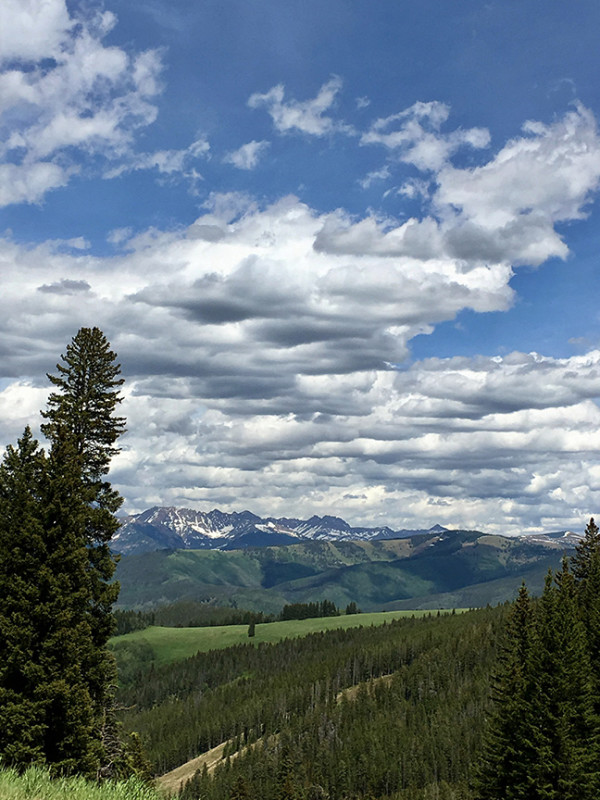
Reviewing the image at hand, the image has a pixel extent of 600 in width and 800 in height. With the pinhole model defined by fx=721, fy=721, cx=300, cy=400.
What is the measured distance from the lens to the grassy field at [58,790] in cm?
1180

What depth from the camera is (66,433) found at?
33.4m

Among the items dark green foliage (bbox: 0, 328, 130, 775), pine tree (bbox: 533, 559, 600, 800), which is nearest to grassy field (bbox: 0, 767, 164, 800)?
dark green foliage (bbox: 0, 328, 130, 775)

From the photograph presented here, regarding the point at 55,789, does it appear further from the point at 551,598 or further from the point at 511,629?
the point at 511,629

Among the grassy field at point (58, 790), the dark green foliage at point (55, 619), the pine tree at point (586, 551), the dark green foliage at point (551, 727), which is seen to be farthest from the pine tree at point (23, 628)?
the pine tree at point (586, 551)

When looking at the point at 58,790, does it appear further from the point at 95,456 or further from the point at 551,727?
the point at 551,727

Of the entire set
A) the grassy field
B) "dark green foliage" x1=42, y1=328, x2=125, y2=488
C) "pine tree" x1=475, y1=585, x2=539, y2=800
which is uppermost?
"dark green foliage" x1=42, y1=328, x2=125, y2=488

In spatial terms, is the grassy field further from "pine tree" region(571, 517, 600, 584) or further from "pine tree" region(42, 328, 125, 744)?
"pine tree" region(571, 517, 600, 584)

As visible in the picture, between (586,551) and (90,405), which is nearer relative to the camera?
(90,405)

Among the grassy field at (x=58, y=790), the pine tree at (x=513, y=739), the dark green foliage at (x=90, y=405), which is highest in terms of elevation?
the dark green foliage at (x=90, y=405)

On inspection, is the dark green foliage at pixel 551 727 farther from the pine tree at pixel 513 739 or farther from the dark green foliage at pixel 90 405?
the dark green foliage at pixel 90 405

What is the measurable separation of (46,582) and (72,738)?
5.97 m

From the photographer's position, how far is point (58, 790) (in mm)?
12438

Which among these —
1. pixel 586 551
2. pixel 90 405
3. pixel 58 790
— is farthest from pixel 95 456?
pixel 586 551

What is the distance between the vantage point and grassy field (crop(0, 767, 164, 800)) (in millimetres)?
11805
